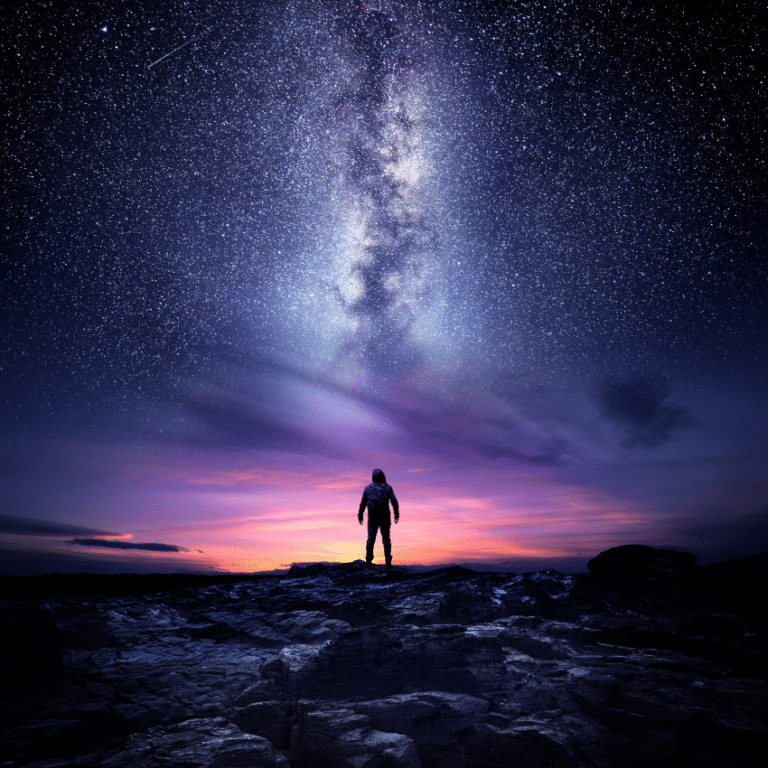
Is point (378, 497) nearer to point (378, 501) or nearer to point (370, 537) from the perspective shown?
point (378, 501)

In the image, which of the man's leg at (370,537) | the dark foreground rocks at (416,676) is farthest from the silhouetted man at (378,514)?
the dark foreground rocks at (416,676)

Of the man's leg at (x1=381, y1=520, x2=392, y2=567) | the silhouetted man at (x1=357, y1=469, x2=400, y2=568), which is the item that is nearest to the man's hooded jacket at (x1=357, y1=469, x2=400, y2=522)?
the silhouetted man at (x1=357, y1=469, x2=400, y2=568)

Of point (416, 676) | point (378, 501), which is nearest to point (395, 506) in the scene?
point (378, 501)

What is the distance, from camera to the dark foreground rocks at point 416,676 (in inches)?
213

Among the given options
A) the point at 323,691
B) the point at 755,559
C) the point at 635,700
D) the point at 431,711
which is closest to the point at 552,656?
the point at 635,700

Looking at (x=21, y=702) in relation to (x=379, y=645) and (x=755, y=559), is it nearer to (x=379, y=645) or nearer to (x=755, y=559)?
(x=379, y=645)

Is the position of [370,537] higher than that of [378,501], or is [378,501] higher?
[378,501]

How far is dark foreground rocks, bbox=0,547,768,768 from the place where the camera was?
5422 millimetres

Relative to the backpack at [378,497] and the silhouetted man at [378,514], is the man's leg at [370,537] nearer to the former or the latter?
the silhouetted man at [378,514]

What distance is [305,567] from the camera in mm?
12078

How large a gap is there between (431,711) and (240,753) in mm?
2397

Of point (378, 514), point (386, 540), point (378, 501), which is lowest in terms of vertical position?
point (386, 540)

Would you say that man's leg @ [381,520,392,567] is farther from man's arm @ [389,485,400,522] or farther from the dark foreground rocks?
the dark foreground rocks

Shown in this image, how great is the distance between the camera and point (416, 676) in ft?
21.7
